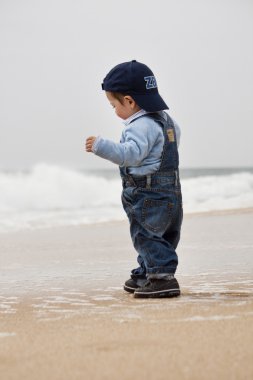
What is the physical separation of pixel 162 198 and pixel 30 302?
2.55ft

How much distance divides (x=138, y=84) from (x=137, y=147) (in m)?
0.36

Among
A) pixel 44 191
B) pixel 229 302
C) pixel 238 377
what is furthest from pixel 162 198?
pixel 44 191

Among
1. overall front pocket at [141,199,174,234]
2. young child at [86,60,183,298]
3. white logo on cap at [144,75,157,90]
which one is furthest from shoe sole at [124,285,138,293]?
white logo on cap at [144,75,157,90]

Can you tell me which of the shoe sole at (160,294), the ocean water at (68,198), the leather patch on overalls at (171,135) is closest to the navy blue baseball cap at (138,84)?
the leather patch on overalls at (171,135)

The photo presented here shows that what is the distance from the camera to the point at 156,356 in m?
1.99

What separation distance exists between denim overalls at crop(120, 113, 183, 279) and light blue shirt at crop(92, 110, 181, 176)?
0.03 m

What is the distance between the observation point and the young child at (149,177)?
3.31 meters

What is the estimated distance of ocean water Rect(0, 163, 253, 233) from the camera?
35.4 ft

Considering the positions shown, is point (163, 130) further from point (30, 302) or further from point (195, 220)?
point (195, 220)

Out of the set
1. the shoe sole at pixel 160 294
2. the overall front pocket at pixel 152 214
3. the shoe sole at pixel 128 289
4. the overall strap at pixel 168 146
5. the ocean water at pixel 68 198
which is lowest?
the ocean water at pixel 68 198

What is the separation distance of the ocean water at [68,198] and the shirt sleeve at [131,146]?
5685 millimetres

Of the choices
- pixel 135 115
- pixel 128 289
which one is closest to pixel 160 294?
pixel 128 289

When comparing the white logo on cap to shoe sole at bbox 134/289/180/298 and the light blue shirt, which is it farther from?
shoe sole at bbox 134/289/180/298

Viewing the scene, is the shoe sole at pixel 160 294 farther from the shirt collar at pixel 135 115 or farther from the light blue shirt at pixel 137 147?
the shirt collar at pixel 135 115
